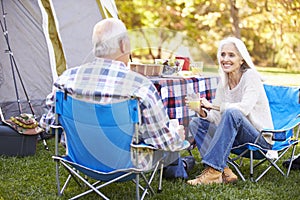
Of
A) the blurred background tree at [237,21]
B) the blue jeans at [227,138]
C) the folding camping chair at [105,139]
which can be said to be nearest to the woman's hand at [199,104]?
the blue jeans at [227,138]

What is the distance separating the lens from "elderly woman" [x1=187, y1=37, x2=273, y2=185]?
3254 millimetres

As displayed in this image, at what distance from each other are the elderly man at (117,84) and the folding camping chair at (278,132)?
0.81 m

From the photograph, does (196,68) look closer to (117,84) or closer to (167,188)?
(167,188)

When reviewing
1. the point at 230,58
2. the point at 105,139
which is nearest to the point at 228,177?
the point at 230,58

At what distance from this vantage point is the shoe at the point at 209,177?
3314mm

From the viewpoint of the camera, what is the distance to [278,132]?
10.8 feet

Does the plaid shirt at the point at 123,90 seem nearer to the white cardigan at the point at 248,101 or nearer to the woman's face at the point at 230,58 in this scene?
the white cardigan at the point at 248,101

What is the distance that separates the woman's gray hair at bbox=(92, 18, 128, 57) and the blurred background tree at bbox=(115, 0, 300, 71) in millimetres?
6613

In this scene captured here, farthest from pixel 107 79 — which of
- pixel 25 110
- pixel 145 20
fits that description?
pixel 145 20

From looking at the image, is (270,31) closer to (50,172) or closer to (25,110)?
(25,110)

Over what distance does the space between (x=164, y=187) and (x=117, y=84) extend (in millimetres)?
919

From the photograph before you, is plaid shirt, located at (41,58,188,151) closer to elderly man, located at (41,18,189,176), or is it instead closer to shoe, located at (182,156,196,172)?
elderly man, located at (41,18,189,176)

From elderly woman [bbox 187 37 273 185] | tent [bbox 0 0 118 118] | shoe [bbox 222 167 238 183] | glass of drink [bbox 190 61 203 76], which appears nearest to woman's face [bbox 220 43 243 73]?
elderly woman [bbox 187 37 273 185]

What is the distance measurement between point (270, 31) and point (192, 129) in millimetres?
10143
